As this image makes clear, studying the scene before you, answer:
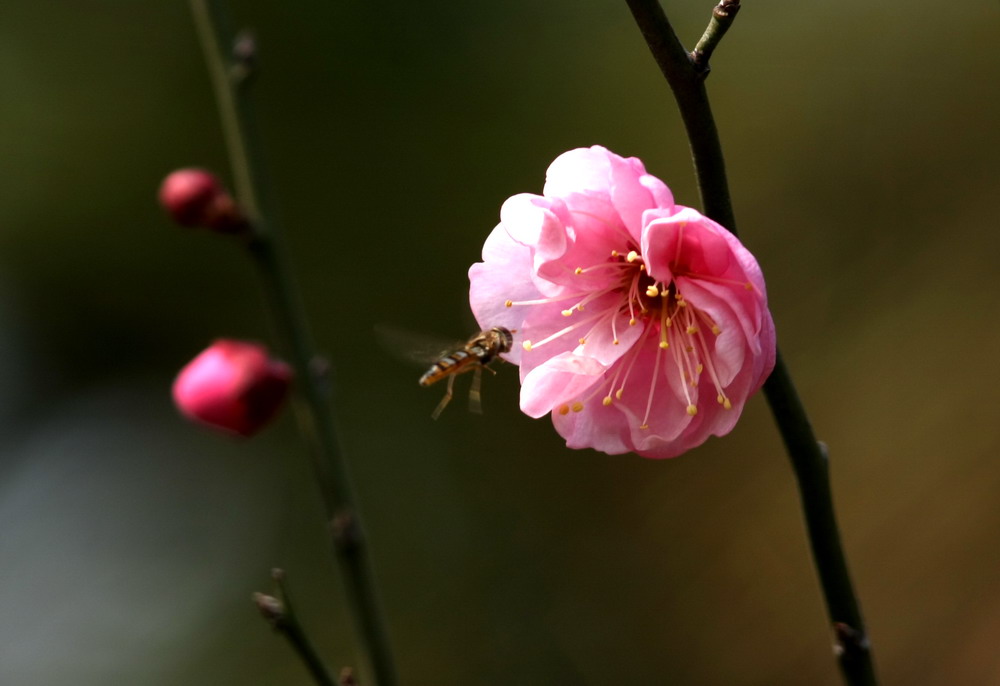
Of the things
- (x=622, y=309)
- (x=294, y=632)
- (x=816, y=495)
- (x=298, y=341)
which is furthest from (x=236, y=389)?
(x=816, y=495)

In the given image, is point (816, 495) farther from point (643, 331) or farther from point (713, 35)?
point (713, 35)

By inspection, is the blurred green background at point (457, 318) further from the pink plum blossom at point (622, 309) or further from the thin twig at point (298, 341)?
the pink plum blossom at point (622, 309)

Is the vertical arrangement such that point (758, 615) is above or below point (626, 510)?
below

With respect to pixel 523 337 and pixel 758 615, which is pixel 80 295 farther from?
pixel 523 337

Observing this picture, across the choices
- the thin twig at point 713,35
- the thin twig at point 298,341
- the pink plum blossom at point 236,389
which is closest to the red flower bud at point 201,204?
the thin twig at point 298,341

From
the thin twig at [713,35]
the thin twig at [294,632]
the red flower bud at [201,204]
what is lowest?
the thin twig at [294,632]

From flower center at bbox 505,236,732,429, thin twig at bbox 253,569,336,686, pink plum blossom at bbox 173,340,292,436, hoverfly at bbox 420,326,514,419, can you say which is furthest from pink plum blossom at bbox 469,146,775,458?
pink plum blossom at bbox 173,340,292,436

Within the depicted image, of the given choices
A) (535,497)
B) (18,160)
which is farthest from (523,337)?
(18,160)
